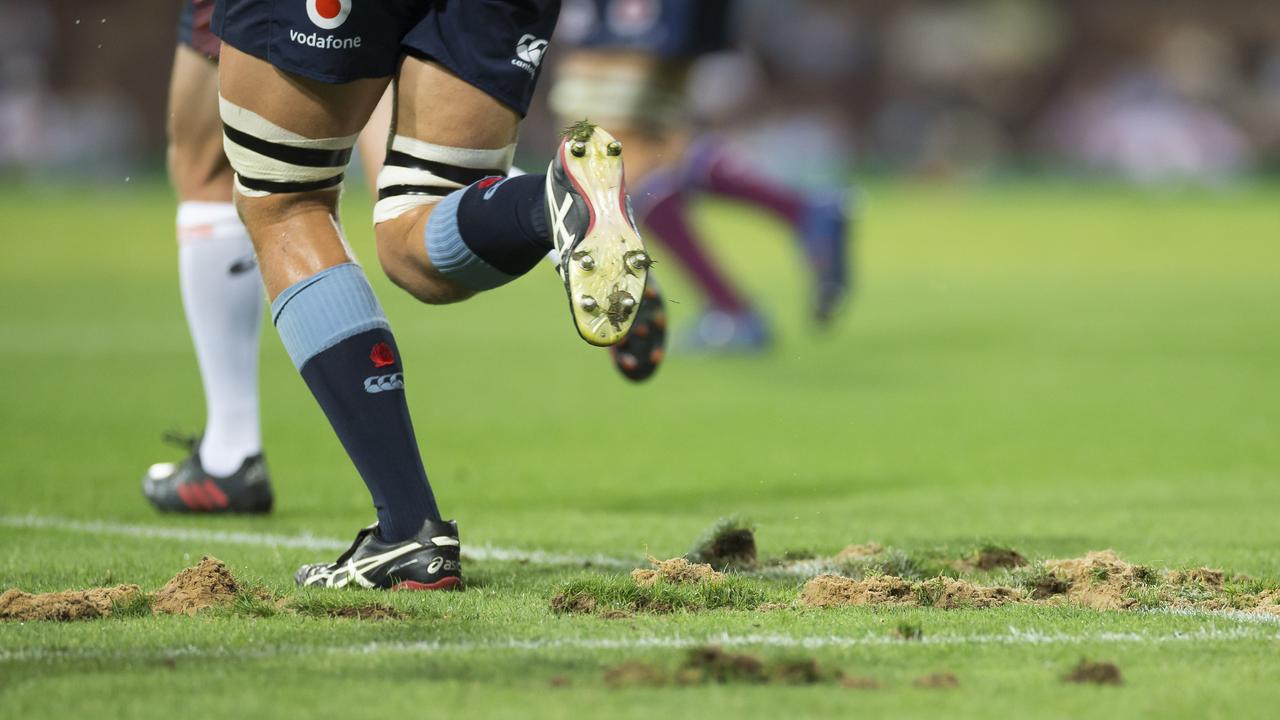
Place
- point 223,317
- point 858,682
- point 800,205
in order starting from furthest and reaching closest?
point 800,205 → point 223,317 → point 858,682

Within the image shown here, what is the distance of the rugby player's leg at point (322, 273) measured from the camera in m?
3.66

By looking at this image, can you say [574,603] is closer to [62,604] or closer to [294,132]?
[62,604]

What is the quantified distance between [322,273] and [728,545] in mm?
1082

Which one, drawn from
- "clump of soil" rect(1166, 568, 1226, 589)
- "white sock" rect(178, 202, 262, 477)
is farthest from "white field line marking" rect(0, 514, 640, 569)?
"clump of soil" rect(1166, 568, 1226, 589)

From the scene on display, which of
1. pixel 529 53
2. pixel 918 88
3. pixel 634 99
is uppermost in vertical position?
pixel 918 88

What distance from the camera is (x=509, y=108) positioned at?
12.6 feet

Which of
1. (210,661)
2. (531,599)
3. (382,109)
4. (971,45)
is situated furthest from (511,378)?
(971,45)

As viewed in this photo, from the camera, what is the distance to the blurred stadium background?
31828 mm

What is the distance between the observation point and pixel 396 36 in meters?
3.75

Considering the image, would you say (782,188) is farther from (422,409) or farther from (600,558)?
(600,558)

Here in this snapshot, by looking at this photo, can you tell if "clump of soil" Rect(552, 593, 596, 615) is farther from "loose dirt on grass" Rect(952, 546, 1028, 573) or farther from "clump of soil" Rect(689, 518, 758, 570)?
"loose dirt on grass" Rect(952, 546, 1028, 573)

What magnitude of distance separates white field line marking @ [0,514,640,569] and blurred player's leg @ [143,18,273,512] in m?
0.27

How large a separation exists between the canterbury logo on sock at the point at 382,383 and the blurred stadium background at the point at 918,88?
26060 mm

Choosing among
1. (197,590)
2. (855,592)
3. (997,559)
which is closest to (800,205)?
(997,559)
